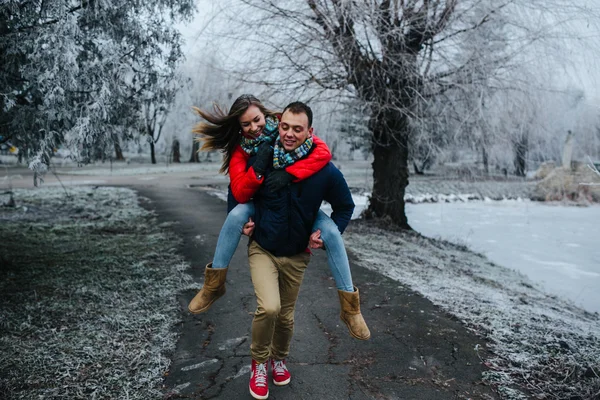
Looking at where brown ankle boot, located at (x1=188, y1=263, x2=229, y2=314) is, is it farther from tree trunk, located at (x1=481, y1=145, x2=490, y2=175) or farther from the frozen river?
tree trunk, located at (x1=481, y1=145, x2=490, y2=175)

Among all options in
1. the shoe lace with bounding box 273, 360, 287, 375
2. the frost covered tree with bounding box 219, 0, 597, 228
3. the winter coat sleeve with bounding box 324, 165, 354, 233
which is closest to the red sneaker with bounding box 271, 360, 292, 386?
the shoe lace with bounding box 273, 360, 287, 375

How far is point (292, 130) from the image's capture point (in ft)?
8.96

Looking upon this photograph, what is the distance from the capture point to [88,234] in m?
8.28

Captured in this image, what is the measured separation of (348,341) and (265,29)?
636 cm

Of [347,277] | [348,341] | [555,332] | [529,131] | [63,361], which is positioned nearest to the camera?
[347,277]

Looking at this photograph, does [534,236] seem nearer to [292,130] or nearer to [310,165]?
[310,165]

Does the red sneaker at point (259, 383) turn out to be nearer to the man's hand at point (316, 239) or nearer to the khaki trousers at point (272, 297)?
the khaki trousers at point (272, 297)

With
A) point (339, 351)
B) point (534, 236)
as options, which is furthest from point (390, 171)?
point (339, 351)

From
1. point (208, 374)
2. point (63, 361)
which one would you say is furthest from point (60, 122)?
point (208, 374)

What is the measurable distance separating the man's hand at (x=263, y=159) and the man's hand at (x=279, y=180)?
0.23ft

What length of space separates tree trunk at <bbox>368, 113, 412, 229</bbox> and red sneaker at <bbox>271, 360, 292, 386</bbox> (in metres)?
6.83

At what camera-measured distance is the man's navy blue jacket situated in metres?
2.83

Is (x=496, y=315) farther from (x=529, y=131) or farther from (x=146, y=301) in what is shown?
(x=529, y=131)

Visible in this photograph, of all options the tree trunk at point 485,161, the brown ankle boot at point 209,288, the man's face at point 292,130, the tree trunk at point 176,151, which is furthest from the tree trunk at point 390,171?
the tree trunk at point 176,151
